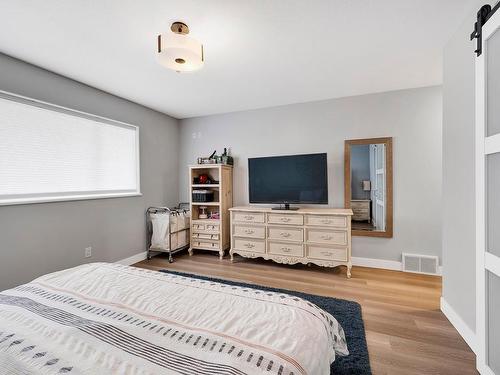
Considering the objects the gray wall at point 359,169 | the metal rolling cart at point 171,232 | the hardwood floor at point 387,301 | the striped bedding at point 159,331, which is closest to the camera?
the striped bedding at point 159,331

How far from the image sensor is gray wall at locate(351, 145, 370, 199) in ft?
11.1

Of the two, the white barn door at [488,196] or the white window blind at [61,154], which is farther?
the white window blind at [61,154]

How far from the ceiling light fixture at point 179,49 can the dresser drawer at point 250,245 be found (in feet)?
8.13

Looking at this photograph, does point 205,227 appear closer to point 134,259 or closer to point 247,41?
point 134,259

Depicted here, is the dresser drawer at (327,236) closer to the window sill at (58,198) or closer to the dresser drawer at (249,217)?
the dresser drawer at (249,217)

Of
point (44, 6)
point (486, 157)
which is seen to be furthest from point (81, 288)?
point (486, 157)

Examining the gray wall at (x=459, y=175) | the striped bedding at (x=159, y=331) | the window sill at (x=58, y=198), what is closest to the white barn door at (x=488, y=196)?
the gray wall at (x=459, y=175)

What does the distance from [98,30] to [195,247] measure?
3.10 metres

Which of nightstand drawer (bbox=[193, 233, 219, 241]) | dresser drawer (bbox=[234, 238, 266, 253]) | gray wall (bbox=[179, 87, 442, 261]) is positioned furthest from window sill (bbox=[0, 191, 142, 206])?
gray wall (bbox=[179, 87, 442, 261])

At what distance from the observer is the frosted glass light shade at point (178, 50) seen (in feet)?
5.65

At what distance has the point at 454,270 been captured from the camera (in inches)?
78.3

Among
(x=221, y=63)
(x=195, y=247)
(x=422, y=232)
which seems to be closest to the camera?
(x=221, y=63)

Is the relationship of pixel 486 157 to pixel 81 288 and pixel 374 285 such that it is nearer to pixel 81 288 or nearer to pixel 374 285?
pixel 374 285

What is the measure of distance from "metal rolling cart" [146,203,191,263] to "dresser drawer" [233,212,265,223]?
3.13 feet
